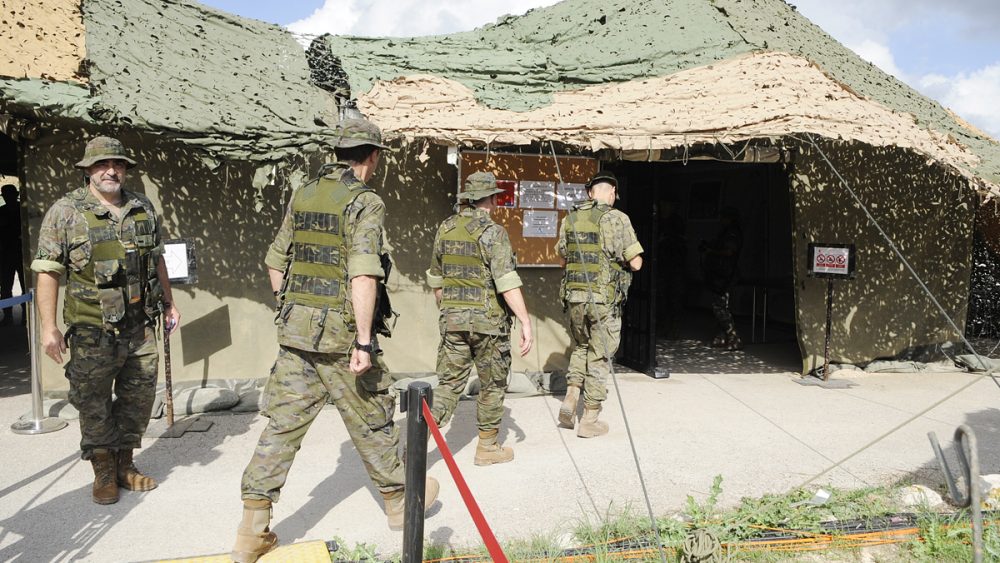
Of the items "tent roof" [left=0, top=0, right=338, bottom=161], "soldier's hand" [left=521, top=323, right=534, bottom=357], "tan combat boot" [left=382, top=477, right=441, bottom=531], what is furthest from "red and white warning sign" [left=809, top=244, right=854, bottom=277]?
"tan combat boot" [left=382, top=477, right=441, bottom=531]

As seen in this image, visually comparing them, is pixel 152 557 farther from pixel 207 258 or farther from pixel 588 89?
pixel 588 89

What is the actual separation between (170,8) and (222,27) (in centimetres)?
47

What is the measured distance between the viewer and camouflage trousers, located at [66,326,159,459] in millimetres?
3691

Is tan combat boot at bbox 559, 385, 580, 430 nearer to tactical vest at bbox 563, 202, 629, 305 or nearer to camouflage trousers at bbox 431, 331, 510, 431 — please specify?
tactical vest at bbox 563, 202, 629, 305

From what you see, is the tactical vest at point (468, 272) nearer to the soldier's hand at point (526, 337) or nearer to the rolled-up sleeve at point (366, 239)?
the soldier's hand at point (526, 337)

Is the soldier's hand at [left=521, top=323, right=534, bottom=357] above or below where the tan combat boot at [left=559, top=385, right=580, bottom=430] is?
above

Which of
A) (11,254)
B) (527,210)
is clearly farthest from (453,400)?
(11,254)

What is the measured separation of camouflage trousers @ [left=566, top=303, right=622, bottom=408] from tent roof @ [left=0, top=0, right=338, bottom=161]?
2.46 m

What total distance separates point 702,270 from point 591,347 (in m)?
5.89

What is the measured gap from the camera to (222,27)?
670 centimetres

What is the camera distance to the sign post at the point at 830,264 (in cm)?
654

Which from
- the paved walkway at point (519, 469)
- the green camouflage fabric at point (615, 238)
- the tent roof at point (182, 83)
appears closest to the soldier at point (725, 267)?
the paved walkway at point (519, 469)

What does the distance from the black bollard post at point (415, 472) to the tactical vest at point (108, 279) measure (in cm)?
216

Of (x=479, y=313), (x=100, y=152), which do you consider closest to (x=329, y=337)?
(x=479, y=313)
